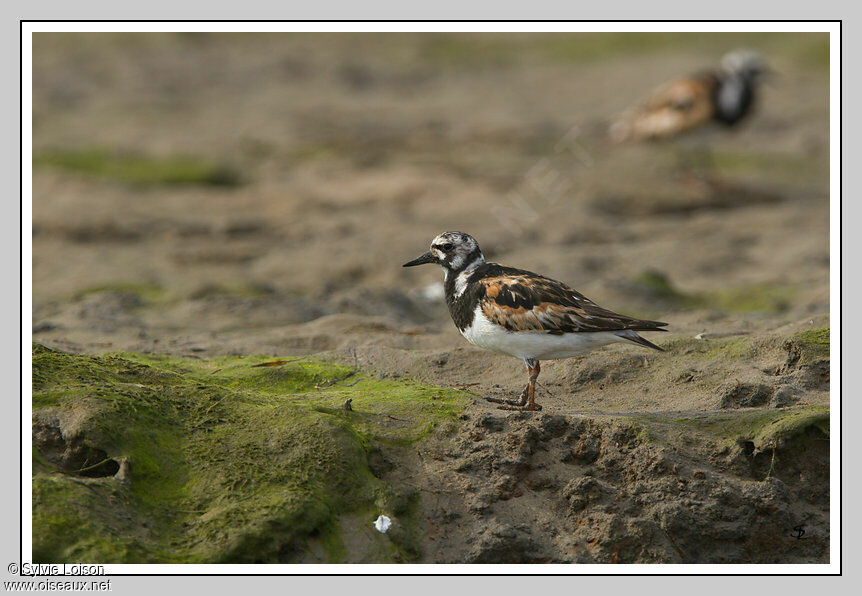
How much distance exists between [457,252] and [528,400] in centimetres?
136

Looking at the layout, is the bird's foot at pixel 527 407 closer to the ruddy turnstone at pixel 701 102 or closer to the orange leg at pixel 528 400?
the orange leg at pixel 528 400

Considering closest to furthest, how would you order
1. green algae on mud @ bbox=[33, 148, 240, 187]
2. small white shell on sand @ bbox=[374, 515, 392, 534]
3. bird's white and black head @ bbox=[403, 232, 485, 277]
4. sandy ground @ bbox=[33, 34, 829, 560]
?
small white shell on sand @ bbox=[374, 515, 392, 534]
bird's white and black head @ bbox=[403, 232, 485, 277]
sandy ground @ bbox=[33, 34, 829, 560]
green algae on mud @ bbox=[33, 148, 240, 187]

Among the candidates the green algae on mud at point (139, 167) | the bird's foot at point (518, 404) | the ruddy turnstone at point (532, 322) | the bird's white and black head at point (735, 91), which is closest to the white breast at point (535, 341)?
the ruddy turnstone at point (532, 322)

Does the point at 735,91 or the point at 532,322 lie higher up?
the point at 735,91

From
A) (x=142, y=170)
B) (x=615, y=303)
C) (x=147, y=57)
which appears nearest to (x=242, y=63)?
(x=147, y=57)

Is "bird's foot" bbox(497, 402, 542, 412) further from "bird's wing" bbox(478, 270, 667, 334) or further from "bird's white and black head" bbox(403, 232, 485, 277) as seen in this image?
"bird's white and black head" bbox(403, 232, 485, 277)

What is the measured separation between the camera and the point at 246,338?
28.2 feet

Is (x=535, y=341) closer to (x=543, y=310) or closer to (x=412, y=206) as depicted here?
(x=543, y=310)

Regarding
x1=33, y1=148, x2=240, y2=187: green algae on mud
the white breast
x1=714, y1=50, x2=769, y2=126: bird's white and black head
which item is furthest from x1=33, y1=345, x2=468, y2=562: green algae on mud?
x1=714, y1=50, x2=769, y2=126: bird's white and black head

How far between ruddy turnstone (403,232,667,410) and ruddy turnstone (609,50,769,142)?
33.5 feet

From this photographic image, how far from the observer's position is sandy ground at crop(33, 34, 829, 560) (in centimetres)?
816

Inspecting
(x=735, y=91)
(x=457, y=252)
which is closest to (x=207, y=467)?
(x=457, y=252)

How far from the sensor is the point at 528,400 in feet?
20.3

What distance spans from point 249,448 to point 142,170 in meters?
12.0
